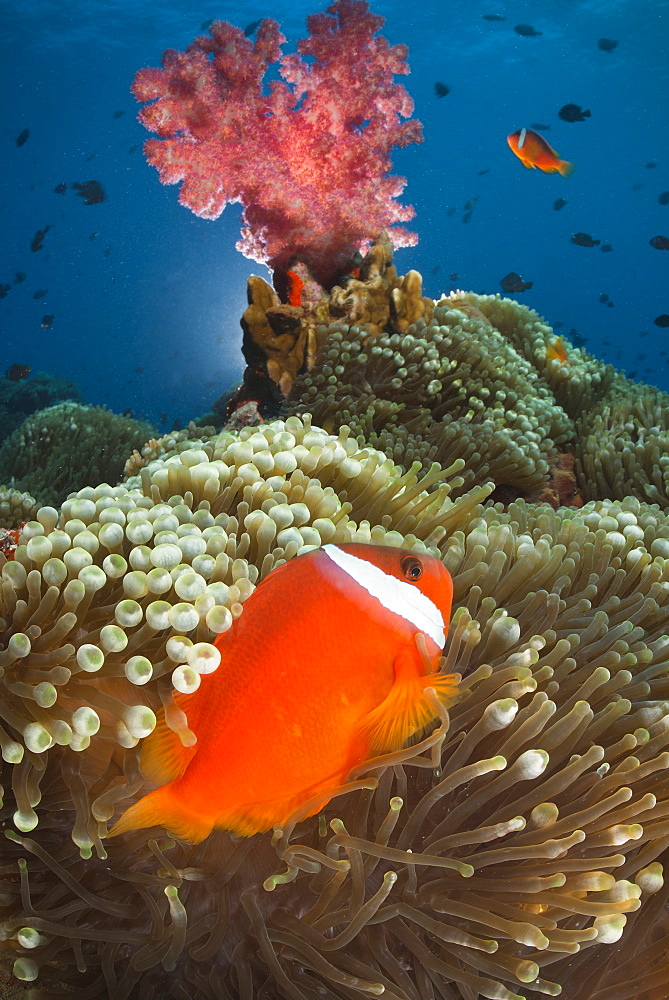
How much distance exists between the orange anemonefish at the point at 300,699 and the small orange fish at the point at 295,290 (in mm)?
2854

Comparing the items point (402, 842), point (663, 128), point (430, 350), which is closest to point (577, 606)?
point (402, 842)

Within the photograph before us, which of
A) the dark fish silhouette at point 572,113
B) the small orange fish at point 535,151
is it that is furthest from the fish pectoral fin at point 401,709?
the dark fish silhouette at point 572,113

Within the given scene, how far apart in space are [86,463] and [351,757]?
428 cm

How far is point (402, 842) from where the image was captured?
3.22 ft

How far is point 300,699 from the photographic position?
76 centimetres

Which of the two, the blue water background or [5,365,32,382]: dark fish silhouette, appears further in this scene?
the blue water background

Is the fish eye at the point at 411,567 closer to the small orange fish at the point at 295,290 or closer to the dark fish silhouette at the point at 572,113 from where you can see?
the small orange fish at the point at 295,290

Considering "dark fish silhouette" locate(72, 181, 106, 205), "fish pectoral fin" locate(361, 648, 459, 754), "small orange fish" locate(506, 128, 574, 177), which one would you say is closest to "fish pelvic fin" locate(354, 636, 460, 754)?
"fish pectoral fin" locate(361, 648, 459, 754)

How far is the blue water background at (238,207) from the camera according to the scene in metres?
28.9

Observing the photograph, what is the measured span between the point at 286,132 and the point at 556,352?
2.21 m

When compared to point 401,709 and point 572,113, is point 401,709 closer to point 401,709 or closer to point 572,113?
point 401,709

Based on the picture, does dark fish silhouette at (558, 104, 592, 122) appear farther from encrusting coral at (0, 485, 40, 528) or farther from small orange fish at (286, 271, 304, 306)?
encrusting coral at (0, 485, 40, 528)

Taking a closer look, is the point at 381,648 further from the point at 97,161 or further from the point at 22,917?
the point at 97,161

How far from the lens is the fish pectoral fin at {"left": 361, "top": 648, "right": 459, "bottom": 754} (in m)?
0.78
